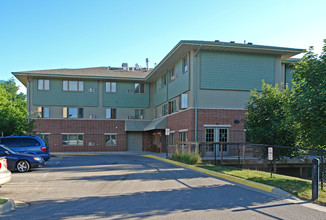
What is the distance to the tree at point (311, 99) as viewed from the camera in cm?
1094

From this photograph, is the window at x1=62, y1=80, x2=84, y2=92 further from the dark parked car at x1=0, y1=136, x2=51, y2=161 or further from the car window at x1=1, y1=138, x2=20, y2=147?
the car window at x1=1, y1=138, x2=20, y2=147

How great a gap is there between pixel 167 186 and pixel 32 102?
103 ft

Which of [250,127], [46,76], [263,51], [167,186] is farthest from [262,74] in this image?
[46,76]

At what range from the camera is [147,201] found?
874cm

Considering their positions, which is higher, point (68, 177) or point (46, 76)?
point (46, 76)

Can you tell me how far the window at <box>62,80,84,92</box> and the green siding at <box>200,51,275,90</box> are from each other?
1946 centimetres

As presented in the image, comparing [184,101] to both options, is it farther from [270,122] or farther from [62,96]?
[62,96]

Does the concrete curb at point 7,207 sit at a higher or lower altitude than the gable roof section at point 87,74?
lower

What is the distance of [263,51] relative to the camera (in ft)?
85.0

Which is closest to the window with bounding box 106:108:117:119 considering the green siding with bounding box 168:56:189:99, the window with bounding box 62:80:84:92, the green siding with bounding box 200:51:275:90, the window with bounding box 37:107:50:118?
the window with bounding box 62:80:84:92

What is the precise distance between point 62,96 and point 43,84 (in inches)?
104

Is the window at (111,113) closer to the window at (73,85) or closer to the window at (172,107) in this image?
the window at (73,85)

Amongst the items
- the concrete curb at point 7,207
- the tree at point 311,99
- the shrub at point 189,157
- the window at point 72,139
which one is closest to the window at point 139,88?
the window at point 72,139

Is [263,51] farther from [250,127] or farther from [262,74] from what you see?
[250,127]
